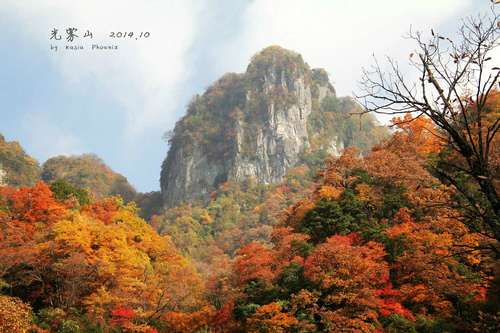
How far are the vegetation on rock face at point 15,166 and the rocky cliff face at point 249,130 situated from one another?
2784 centimetres

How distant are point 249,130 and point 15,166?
130ft

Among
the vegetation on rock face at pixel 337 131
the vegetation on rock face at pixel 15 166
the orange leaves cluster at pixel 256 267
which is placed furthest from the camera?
the vegetation on rock face at pixel 337 131

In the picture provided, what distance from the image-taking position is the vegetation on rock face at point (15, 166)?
6358 centimetres

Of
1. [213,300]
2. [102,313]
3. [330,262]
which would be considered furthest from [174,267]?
[330,262]

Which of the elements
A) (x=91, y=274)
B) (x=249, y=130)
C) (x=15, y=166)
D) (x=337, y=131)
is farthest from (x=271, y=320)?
(x=337, y=131)

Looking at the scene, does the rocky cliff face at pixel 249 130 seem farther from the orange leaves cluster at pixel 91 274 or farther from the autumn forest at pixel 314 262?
the orange leaves cluster at pixel 91 274

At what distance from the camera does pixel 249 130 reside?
3578 inches

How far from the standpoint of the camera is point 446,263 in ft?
67.2

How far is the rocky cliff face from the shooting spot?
87500 millimetres

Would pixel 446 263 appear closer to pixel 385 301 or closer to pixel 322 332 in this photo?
pixel 385 301

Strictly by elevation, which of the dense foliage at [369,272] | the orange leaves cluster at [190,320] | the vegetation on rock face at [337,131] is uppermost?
the vegetation on rock face at [337,131]

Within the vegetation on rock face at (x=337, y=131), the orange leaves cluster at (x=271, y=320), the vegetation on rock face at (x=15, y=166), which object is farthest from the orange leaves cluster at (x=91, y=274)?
the vegetation on rock face at (x=337, y=131)

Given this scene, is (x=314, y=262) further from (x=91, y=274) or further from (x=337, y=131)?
(x=337, y=131)

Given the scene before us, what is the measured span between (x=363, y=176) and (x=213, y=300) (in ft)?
37.1
